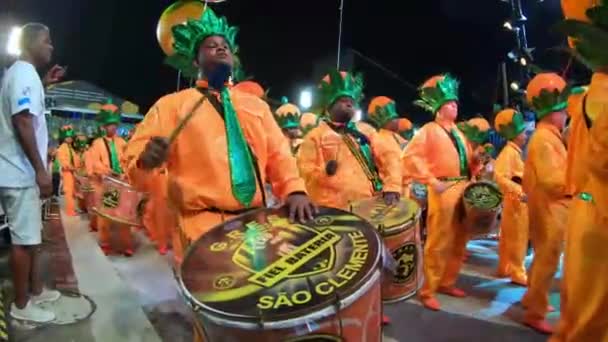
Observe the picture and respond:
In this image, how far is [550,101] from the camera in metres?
4.32

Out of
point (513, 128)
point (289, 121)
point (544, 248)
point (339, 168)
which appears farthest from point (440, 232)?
point (289, 121)

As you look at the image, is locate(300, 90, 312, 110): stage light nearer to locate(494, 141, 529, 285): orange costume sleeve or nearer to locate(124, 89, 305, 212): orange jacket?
locate(494, 141, 529, 285): orange costume sleeve

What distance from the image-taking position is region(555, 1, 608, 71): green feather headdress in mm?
1975

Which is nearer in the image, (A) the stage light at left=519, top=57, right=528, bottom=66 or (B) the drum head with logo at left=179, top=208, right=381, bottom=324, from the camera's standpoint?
(B) the drum head with logo at left=179, top=208, right=381, bottom=324

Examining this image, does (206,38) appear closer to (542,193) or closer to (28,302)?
(28,302)

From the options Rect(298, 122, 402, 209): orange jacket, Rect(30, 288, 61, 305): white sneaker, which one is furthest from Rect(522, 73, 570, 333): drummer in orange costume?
Rect(30, 288, 61, 305): white sneaker

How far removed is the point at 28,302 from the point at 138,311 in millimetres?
833

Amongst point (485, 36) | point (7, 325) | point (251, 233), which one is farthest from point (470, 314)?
point (485, 36)

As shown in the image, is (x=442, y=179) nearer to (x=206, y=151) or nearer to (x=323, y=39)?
(x=206, y=151)

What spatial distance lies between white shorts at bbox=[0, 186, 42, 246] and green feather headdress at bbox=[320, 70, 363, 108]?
2.35 meters

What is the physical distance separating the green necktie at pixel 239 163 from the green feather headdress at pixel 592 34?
137 centimetres

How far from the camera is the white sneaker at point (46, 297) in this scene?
3.80m

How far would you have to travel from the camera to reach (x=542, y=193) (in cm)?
393

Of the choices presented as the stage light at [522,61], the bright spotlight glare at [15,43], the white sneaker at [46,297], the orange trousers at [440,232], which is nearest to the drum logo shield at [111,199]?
the white sneaker at [46,297]
